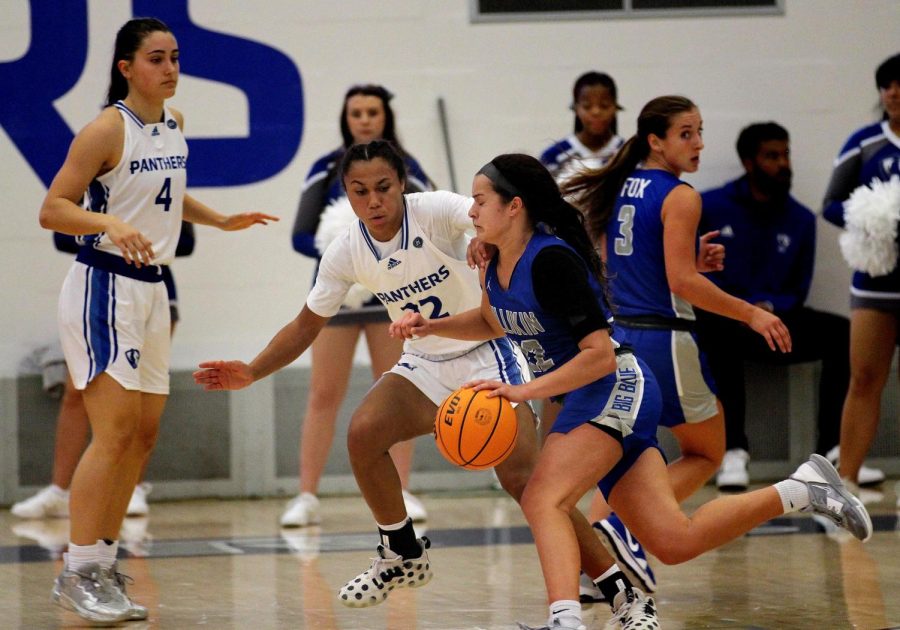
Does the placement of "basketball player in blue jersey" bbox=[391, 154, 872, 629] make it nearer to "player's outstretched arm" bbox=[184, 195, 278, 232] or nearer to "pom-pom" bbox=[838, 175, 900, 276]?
"player's outstretched arm" bbox=[184, 195, 278, 232]

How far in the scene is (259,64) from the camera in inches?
361

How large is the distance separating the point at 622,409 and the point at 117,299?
193 cm

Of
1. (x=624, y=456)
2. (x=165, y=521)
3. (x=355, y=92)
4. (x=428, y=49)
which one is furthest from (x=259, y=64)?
(x=624, y=456)

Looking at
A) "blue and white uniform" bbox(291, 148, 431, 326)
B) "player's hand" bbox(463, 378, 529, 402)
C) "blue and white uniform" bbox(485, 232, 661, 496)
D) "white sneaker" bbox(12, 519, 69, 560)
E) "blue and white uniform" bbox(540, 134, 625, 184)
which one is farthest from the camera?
"blue and white uniform" bbox(540, 134, 625, 184)

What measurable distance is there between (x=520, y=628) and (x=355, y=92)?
13.2 feet

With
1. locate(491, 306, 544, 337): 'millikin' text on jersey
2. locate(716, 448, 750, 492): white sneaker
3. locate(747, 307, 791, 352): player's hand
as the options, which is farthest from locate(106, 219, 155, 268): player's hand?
locate(716, 448, 750, 492): white sneaker

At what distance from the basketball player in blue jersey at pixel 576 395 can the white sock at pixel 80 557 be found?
4.90 ft

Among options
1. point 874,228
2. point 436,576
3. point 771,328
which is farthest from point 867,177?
point 436,576

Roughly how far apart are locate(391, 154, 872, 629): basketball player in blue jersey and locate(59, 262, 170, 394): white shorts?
116 centimetres

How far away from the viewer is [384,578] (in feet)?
16.3

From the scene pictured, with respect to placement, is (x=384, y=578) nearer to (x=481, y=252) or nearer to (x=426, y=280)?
(x=426, y=280)

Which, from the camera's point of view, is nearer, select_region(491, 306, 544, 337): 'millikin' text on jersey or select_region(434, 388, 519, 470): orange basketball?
select_region(434, 388, 519, 470): orange basketball

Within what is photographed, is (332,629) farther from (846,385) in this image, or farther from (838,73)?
(838,73)

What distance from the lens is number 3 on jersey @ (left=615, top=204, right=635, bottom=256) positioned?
5484 millimetres
